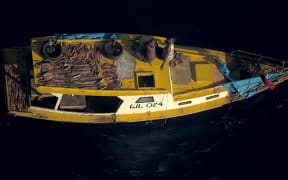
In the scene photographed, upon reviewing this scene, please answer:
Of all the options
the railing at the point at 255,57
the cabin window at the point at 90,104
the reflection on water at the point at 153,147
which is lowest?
the reflection on water at the point at 153,147

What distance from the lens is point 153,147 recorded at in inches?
1249

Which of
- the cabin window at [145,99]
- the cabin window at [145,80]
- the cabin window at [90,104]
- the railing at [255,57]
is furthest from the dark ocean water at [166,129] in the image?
the cabin window at [145,80]

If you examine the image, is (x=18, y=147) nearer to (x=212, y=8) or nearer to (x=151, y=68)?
(x=151, y=68)

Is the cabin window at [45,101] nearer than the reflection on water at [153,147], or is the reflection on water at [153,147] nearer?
the cabin window at [45,101]

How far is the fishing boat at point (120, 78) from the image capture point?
27.9 meters

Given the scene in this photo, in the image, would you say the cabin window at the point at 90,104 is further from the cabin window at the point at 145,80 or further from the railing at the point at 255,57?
the railing at the point at 255,57

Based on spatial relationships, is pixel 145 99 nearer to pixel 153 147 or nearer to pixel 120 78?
pixel 120 78

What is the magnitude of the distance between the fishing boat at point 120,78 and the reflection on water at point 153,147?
1.65m

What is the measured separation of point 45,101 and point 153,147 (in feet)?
25.5

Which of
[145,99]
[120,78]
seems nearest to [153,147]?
[145,99]

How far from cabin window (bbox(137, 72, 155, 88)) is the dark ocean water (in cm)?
461

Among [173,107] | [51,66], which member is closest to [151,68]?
[173,107]

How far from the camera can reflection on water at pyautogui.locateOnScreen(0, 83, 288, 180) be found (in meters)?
30.6

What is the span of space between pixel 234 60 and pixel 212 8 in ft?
18.6
